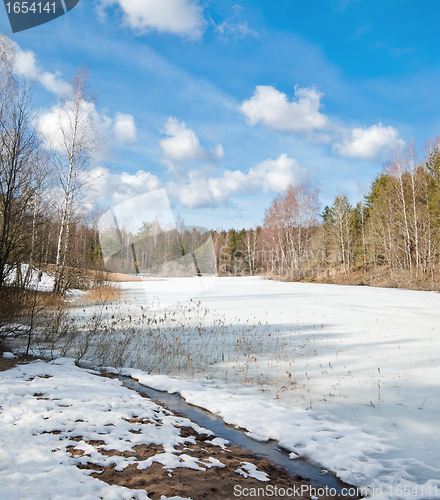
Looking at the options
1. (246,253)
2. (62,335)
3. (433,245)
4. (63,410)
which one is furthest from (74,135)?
(246,253)

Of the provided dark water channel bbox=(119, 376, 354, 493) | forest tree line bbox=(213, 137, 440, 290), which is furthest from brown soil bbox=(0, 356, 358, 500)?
forest tree line bbox=(213, 137, 440, 290)

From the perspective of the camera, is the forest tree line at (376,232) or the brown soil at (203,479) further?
the forest tree line at (376,232)

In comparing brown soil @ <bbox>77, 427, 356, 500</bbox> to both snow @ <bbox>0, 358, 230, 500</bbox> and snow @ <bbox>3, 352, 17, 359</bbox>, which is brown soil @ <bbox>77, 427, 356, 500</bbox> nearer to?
snow @ <bbox>0, 358, 230, 500</bbox>

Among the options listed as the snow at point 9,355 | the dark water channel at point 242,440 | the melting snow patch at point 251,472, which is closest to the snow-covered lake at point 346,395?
the dark water channel at point 242,440

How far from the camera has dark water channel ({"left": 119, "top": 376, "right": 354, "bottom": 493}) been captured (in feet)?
10.4

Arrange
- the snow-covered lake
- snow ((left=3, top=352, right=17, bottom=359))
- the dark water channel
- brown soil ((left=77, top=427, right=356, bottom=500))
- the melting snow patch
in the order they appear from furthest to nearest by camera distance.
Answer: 1. snow ((left=3, top=352, right=17, bottom=359))
2. the snow-covered lake
3. the dark water channel
4. the melting snow patch
5. brown soil ((left=77, top=427, right=356, bottom=500))

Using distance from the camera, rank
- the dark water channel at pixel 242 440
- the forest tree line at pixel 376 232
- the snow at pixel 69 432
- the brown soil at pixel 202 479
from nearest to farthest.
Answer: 1. the snow at pixel 69 432
2. the brown soil at pixel 202 479
3. the dark water channel at pixel 242 440
4. the forest tree line at pixel 376 232

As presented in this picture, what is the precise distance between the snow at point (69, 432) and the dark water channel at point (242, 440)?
1.14 feet

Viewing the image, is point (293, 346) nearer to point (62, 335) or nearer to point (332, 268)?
point (62, 335)

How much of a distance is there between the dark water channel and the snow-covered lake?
126 mm

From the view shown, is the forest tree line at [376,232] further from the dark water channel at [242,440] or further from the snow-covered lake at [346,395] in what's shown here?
the dark water channel at [242,440]

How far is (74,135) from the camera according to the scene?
49.9 ft

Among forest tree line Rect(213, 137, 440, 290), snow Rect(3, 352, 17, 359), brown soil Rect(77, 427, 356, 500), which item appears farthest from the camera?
forest tree line Rect(213, 137, 440, 290)

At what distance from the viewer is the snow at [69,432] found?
7.77 ft
